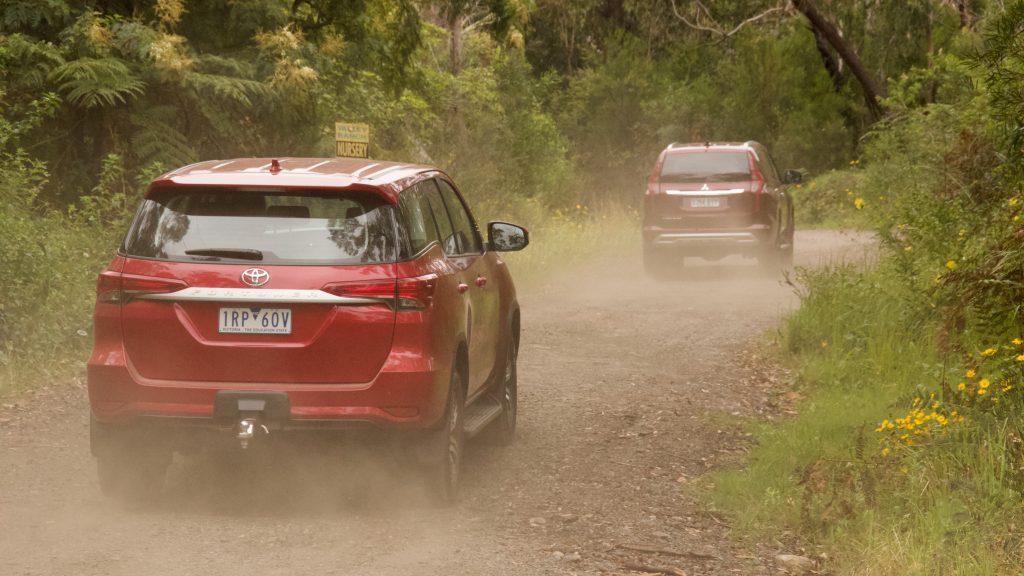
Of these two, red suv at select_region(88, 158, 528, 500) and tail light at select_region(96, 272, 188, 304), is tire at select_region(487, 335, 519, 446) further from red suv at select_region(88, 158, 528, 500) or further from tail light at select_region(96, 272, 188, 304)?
tail light at select_region(96, 272, 188, 304)

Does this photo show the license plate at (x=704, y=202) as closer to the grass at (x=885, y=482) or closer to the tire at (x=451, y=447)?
the grass at (x=885, y=482)

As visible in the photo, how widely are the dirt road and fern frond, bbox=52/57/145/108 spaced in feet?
16.2

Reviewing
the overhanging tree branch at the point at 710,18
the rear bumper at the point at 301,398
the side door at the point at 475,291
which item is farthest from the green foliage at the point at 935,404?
the overhanging tree branch at the point at 710,18

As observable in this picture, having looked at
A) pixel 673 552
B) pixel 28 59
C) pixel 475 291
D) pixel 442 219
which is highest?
pixel 28 59

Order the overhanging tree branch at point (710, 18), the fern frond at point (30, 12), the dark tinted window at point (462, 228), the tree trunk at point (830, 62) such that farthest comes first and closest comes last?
1. the tree trunk at point (830, 62)
2. the overhanging tree branch at point (710, 18)
3. the fern frond at point (30, 12)
4. the dark tinted window at point (462, 228)

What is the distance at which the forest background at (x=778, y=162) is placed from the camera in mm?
7406

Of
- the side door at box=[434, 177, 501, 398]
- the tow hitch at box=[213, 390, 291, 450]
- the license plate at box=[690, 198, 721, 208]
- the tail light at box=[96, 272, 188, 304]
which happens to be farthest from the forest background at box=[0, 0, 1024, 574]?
the tail light at box=[96, 272, 188, 304]

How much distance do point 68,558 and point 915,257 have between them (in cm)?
731

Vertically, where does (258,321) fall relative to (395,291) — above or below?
below

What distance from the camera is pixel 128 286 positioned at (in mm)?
7242

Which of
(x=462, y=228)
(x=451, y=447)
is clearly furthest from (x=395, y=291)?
(x=462, y=228)

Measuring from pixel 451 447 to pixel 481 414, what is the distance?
1.08 m

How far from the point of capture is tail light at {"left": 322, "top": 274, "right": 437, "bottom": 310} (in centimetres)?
714

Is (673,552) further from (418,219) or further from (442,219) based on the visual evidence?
(442,219)
